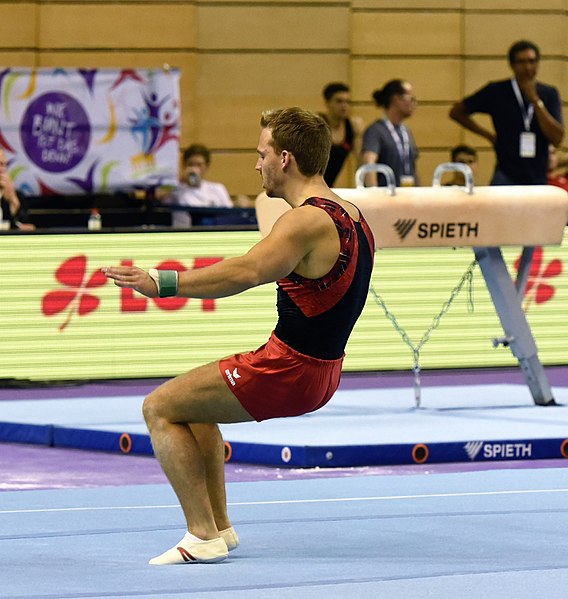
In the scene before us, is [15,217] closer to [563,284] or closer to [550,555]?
[563,284]

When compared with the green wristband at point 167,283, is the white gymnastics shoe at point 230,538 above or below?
below

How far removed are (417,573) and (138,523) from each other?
129 cm

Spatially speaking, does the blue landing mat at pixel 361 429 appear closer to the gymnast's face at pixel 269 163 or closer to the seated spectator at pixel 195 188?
the gymnast's face at pixel 269 163

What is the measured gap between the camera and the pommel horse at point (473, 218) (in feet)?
26.2

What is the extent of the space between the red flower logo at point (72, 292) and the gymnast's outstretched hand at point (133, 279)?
5.50m

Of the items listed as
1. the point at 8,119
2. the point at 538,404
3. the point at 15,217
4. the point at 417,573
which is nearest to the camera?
the point at 417,573

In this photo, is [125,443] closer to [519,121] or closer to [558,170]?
[519,121]

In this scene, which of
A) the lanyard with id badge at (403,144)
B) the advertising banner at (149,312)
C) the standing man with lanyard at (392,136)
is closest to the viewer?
the advertising banner at (149,312)

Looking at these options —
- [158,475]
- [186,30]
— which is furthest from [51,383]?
[186,30]

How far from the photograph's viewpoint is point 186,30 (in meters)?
15.4

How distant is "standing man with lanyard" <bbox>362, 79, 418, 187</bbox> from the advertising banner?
0.84 meters

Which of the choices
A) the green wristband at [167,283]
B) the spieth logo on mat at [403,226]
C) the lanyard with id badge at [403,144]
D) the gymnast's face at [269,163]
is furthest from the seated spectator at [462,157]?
the green wristband at [167,283]

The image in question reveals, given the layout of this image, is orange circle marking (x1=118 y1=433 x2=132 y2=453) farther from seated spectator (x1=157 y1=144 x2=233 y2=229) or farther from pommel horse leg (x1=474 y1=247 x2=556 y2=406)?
seated spectator (x1=157 y1=144 x2=233 y2=229)

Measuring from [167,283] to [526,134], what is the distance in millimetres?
7233
